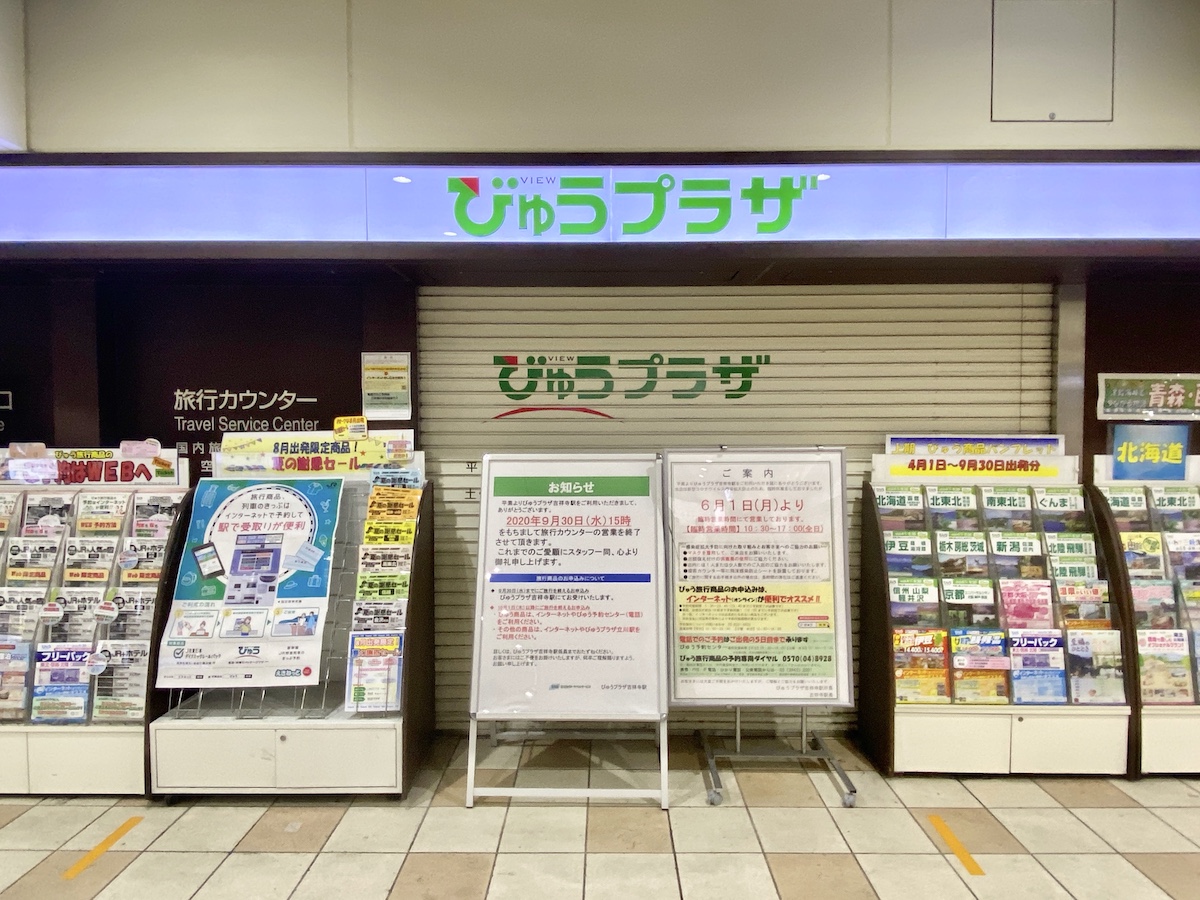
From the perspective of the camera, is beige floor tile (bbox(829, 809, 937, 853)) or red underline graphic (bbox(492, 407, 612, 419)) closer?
beige floor tile (bbox(829, 809, 937, 853))

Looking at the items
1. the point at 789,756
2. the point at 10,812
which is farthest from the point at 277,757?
the point at 789,756

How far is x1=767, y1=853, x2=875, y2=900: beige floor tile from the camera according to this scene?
2.91 metres

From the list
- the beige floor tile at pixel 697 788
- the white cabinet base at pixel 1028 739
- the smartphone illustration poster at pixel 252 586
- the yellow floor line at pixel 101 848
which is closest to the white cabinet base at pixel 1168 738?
the white cabinet base at pixel 1028 739

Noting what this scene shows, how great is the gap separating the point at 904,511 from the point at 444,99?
367 cm

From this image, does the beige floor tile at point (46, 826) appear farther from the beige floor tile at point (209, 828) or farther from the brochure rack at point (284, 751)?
the beige floor tile at point (209, 828)

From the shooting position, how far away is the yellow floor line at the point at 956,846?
3105 millimetres

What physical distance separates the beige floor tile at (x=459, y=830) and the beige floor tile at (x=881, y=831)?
172 cm

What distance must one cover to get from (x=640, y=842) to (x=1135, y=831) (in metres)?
2.46

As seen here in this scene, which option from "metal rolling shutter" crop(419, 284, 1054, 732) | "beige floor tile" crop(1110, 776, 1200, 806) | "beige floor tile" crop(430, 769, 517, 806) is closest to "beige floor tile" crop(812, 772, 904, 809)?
"metal rolling shutter" crop(419, 284, 1054, 732)

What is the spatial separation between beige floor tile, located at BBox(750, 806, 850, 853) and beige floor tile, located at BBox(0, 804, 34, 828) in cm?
378

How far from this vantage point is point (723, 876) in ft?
9.97

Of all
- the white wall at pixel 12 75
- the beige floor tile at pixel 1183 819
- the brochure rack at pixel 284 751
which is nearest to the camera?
the beige floor tile at pixel 1183 819

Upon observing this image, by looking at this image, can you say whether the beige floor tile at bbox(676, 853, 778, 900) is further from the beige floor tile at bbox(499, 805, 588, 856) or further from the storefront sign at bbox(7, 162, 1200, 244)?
the storefront sign at bbox(7, 162, 1200, 244)

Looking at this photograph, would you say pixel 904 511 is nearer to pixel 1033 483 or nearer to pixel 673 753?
pixel 1033 483
